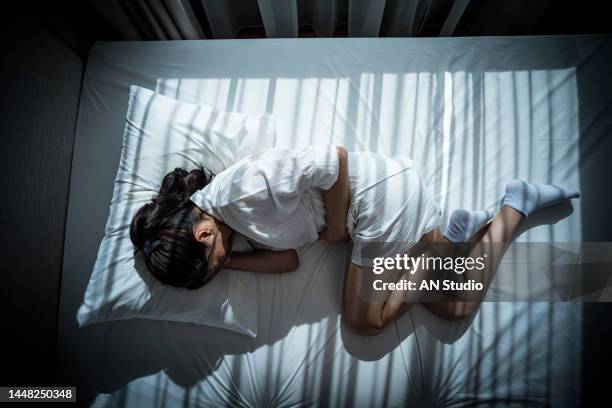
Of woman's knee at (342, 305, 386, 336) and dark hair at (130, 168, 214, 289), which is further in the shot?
woman's knee at (342, 305, 386, 336)

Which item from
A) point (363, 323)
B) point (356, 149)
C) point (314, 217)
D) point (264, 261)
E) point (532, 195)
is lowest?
point (363, 323)

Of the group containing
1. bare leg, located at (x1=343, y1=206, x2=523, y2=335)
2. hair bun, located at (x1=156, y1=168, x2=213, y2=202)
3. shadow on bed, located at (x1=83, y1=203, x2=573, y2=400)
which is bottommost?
shadow on bed, located at (x1=83, y1=203, x2=573, y2=400)

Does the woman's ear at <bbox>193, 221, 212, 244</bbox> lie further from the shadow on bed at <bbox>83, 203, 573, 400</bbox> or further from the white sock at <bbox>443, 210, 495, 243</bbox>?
the white sock at <bbox>443, 210, 495, 243</bbox>

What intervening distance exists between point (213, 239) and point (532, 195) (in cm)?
97

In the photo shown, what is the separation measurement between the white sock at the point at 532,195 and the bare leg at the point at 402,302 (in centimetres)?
3

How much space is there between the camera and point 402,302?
3.51 ft

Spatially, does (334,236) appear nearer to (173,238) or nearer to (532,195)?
(173,238)

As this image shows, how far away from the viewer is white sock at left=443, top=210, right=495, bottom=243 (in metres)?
1.08

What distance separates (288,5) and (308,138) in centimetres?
54

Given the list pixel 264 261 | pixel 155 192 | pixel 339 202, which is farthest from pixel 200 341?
pixel 339 202

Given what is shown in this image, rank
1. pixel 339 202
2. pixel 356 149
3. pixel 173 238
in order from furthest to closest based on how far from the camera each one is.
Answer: pixel 356 149 < pixel 339 202 < pixel 173 238

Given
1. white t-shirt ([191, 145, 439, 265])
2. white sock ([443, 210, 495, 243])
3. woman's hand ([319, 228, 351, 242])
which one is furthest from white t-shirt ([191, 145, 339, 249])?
white sock ([443, 210, 495, 243])

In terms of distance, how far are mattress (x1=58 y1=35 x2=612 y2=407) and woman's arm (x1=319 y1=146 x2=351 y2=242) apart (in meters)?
0.09

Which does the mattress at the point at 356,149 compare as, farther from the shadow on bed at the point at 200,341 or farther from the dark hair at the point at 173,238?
the dark hair at the point at 173,238
